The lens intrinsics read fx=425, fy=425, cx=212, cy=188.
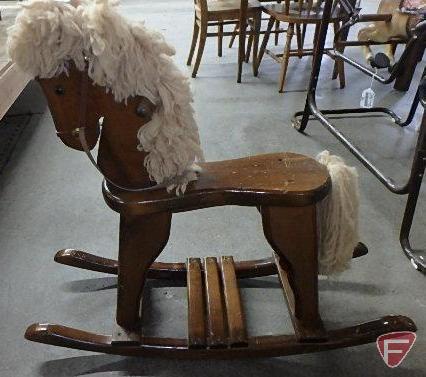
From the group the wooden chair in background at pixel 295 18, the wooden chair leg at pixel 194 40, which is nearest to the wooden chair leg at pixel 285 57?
the wooden chair in background at pixel 295 18

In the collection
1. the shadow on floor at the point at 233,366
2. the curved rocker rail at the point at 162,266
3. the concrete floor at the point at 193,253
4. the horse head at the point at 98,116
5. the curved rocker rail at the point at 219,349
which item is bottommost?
the concrete floor at the point at 193,253

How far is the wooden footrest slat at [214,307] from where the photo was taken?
3.35 feet

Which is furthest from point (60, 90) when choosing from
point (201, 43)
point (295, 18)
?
point (201, 43)

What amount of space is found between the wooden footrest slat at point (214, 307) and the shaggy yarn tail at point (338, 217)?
0.28 meters

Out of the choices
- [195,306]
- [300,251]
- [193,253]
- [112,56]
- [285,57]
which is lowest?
[193,253]

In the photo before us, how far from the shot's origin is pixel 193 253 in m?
1.43

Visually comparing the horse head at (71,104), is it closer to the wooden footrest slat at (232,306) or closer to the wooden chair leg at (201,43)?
the wooden footrest slat at (232,306)

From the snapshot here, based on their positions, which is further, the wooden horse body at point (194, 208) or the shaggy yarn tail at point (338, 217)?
the shaggy yarn tail at point (338, 217)

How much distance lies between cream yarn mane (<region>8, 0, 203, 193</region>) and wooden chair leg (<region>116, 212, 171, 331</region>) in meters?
0.15

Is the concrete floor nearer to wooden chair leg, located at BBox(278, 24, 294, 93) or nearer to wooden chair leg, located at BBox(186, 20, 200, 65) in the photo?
wooden chair leg, located at BBox(278, 24, 294, 93)

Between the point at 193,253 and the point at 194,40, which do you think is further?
the point at 194,40

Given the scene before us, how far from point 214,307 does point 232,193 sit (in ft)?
1.23

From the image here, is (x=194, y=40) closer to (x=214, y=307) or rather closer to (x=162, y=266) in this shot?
(x=162, y=266)

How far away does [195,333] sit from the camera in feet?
3.37
